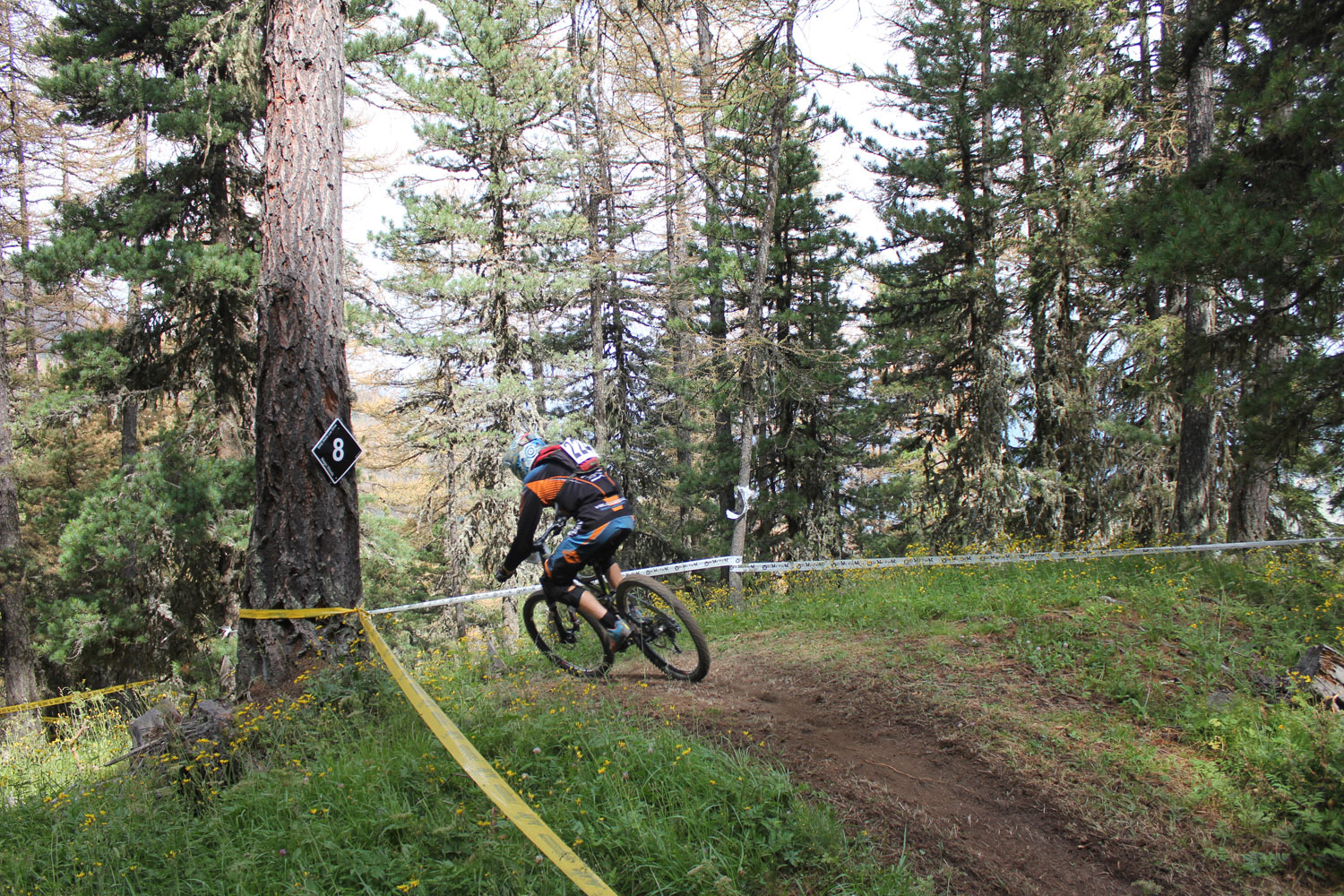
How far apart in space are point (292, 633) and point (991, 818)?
4.93 m

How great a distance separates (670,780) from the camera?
3.59 meters

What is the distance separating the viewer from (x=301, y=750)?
4.18m

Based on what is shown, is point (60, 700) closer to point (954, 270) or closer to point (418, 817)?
point (418, 817)

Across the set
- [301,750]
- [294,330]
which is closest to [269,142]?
[294,330]

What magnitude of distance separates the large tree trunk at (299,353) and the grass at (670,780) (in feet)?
2.82

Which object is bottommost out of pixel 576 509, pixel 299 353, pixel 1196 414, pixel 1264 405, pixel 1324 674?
pixel 1324 674

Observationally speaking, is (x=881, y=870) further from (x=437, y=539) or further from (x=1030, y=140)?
(x=437, y=539)

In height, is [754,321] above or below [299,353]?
above

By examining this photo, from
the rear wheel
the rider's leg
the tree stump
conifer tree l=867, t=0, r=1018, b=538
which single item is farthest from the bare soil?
conifer tree l=867, t=0, r=1018, b=538

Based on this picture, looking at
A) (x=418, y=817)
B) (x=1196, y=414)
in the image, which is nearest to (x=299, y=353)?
(x=418, y=817)

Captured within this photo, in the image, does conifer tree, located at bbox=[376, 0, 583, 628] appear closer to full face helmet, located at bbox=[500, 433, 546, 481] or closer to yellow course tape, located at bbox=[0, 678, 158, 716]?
yellow course tape, located at bbox=[0, 678, 158, 716]

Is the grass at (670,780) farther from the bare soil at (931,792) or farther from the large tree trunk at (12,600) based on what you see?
the large tree trunk at (12,600)

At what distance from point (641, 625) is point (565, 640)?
43.7 inches

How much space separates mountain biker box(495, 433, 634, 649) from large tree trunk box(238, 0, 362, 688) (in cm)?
142
